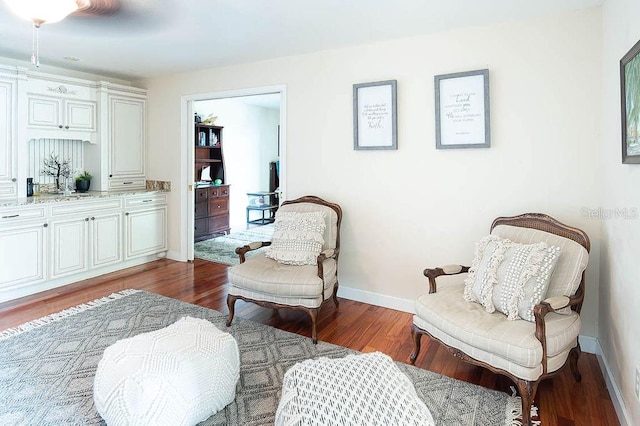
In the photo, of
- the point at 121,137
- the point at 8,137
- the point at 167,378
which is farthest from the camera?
the point at 121,137

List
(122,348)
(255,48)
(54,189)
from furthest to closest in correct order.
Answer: (54,189), (255,48), (122,348)

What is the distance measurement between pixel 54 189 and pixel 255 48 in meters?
2.90

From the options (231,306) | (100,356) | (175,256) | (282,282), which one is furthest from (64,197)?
(282,282)

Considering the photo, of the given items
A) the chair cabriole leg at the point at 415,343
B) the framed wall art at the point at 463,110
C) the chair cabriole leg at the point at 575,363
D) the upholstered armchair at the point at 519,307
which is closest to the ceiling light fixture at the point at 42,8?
the framed wall art at the point at 463,110

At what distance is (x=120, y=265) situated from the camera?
15.4 ft

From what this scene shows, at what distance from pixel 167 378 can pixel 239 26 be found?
2.57 m

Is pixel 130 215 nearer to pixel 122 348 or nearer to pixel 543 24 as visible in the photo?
pixel 122 348

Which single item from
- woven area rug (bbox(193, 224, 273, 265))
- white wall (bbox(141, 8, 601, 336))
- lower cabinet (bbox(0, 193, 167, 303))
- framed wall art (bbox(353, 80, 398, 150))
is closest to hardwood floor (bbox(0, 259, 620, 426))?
lower cabinet (bbox(0, 193, 167, 303))

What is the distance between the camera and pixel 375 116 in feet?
11.3

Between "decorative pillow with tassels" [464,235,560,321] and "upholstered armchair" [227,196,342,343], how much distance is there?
42.0 inches

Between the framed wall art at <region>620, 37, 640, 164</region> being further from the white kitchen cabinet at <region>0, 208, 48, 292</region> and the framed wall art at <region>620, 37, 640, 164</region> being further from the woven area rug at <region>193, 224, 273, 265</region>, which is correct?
the white kitchen cabinet at <region>0, 208, 48, 292</region>

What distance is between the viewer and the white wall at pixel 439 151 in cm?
272

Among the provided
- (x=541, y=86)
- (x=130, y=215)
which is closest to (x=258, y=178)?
(x=130, y=215)

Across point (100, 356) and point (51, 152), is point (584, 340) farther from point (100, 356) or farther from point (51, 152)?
point (51, 152)
